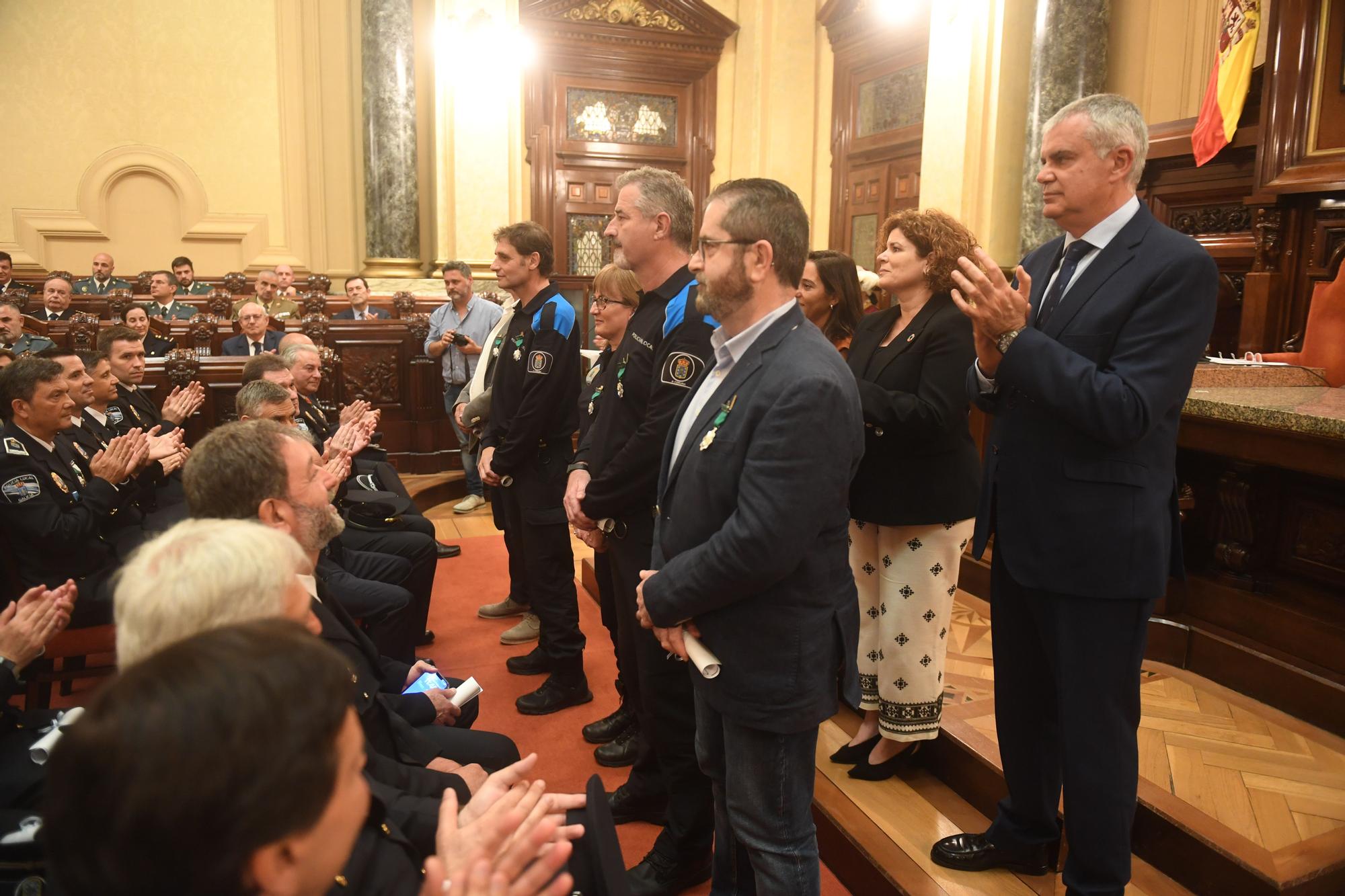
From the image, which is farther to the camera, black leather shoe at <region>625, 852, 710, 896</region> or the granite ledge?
the granite ledge

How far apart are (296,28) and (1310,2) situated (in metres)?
8.13

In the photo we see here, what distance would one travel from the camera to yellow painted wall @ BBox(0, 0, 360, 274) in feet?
27.9

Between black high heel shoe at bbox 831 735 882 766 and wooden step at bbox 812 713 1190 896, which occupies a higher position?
black high heel shoe at bbox 831 735 882 766

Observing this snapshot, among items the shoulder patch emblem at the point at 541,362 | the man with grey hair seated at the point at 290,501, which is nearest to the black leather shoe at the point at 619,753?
the man with grey hair seated at the point at 290,501

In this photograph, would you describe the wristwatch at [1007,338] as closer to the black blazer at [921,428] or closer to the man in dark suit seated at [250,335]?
the black blazer at [921,428]

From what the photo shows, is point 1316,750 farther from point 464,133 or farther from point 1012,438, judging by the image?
point 464,133

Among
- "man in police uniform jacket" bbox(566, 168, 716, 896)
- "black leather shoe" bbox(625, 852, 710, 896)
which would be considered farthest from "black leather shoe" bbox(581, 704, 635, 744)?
"black leather shoe" bbox(625, 852, 710, 896)

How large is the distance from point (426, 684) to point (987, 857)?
1349 mm

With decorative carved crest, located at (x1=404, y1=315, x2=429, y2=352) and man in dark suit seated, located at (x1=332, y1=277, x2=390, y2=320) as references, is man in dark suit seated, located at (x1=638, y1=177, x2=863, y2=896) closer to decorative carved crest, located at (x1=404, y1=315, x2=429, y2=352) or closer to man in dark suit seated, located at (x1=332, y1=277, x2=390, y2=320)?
decorative carved crest, located at (x1=404, y1=315, x2=429, y2=352)

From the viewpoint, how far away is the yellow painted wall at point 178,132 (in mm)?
8500

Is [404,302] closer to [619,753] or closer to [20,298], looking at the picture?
[20,298]

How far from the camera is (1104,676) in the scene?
174 centimetres

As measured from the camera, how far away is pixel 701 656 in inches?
65.2

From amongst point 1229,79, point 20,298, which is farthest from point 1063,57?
point 20,298
